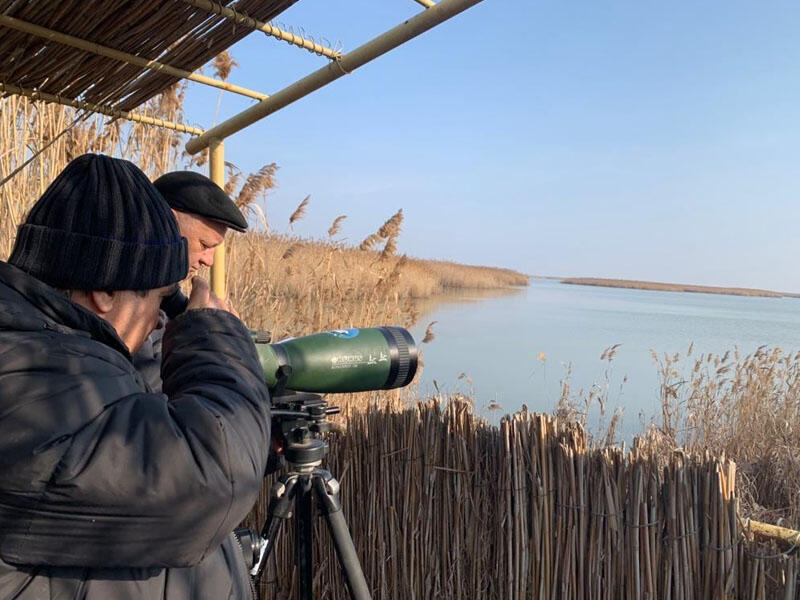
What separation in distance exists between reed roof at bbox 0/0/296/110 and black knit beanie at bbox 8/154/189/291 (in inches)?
28.7

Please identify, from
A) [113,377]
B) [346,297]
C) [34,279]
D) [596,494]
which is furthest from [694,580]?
[346,297]

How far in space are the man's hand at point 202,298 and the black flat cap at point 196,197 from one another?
1.75ft

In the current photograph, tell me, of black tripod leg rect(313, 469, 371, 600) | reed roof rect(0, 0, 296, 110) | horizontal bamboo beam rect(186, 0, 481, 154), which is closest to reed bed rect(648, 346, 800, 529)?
black tripod leg rect(313, 469, 371, 600)

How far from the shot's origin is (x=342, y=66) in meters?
1.53

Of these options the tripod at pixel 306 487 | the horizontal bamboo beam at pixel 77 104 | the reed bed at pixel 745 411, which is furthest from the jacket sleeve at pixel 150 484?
the reed bed at pixel 745 411

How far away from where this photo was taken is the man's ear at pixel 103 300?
2.34 ft

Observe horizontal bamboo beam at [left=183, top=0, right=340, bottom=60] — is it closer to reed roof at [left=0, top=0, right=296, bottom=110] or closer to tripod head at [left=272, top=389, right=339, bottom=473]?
reed roof at [left=0, top=0, right=296, bottom=110]

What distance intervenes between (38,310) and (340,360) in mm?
816

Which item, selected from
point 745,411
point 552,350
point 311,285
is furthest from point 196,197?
point 552,350

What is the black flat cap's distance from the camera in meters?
1.39

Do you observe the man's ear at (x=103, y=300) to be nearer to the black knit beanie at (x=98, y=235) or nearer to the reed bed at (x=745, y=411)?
the black knit beanie at (x=98, y=235)

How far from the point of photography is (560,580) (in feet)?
5.41

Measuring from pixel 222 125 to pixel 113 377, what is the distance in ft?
4.21

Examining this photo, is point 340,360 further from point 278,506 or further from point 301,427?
point 278,506
